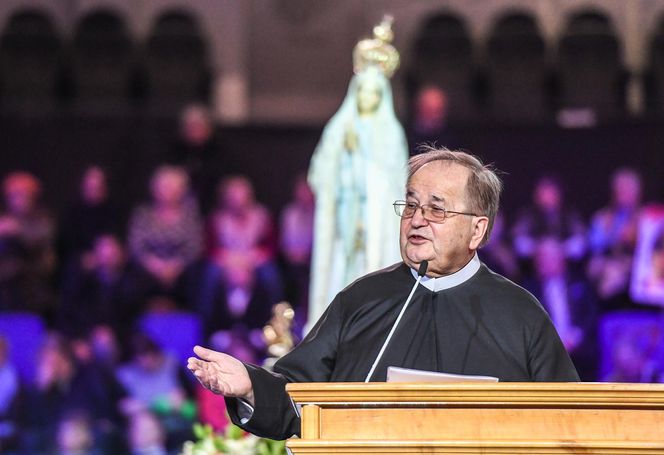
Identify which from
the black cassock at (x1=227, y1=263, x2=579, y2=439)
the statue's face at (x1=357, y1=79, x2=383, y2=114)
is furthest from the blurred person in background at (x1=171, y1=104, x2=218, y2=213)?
the black cassock at (x1=227, y1=263, x2=579, y2=439)

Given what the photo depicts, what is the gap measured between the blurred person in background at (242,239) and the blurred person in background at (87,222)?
78cm

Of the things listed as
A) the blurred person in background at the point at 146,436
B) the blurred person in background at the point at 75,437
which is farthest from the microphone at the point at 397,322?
the blurred person in background at the point at 75,437

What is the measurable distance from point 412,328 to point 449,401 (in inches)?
26.9

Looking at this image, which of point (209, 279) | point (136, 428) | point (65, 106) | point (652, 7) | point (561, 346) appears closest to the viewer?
point (561, 346)

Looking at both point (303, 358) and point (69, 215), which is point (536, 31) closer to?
point (69, 215)

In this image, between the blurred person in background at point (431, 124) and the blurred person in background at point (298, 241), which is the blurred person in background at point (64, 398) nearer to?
the blurred person in background at point (298, 241)

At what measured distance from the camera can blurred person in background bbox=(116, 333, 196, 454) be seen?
27.7 ft

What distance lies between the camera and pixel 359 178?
655cm

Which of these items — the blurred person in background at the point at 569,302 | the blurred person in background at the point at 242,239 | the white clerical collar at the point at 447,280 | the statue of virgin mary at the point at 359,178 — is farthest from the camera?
the blurred person in background at the point at 242,239

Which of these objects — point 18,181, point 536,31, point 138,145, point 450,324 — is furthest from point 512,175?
point 450,324

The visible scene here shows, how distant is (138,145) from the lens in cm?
966

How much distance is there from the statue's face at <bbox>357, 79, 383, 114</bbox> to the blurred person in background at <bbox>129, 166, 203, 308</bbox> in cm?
298

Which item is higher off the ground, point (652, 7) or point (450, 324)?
point (652, 7)

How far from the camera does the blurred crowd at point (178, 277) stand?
28.4ft
